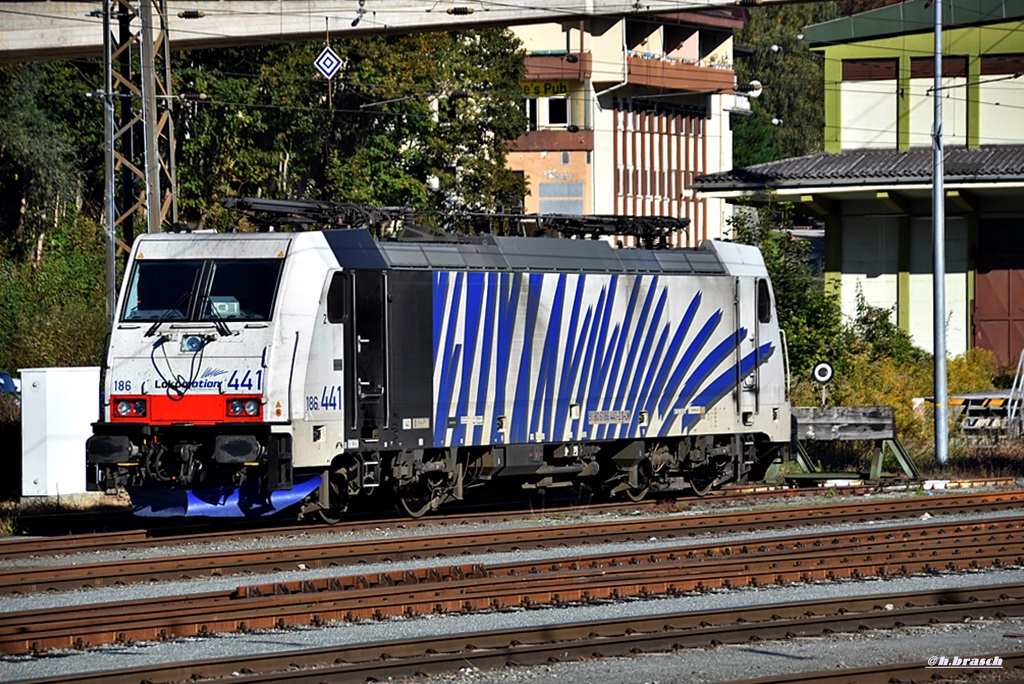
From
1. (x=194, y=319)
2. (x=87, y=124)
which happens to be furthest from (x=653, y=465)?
(x=87, y=124)

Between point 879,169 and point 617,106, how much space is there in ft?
98.1

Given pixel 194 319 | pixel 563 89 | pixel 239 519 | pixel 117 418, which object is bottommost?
pixel 239 519

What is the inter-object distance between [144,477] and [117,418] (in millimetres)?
737

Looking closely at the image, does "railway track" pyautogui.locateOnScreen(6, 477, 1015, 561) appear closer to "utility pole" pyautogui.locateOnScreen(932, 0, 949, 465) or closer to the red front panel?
the red front panel

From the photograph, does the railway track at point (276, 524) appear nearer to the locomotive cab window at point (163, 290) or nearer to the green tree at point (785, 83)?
the locomotive cab window at point (163, 290)

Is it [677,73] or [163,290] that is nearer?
[163,290]

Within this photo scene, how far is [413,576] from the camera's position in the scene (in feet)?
44.9

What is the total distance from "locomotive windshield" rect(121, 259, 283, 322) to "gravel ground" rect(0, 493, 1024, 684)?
13.5 ft

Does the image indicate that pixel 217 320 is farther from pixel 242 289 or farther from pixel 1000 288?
pixel 1000 288

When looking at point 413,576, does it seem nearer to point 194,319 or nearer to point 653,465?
point 194,319

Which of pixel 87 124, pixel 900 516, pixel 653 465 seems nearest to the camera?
pixel 900 516

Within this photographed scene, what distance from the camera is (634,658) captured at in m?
10.8

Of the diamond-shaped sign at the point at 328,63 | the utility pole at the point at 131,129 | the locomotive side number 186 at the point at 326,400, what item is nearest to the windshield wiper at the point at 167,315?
the locomotive side number 186 at the point at 326,400

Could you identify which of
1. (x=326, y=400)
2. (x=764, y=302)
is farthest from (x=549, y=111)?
(x=326, y=400)
